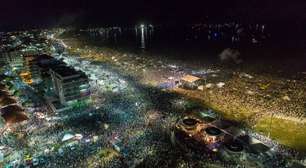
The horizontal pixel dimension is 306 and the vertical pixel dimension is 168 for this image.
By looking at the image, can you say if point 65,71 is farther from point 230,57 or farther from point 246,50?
point 246,50

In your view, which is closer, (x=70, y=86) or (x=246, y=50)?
(x=70, y=86)

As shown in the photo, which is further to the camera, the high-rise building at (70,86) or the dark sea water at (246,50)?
the dark sea water at (246,50)

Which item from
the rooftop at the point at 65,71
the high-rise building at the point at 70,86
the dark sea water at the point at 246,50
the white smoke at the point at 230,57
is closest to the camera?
the high-rise building at the point at 70,86

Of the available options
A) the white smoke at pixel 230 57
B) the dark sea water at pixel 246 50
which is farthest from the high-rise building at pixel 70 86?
the white smoke at pixel 230 57

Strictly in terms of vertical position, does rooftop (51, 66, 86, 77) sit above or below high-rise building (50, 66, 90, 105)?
above

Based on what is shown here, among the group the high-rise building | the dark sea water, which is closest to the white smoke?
the dark sea water

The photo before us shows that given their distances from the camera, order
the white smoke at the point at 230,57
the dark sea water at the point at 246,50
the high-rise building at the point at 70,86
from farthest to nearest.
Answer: the white smoke at the point at 230,57, the dark sea water at the point at 246,50, the high-rise building at the point at 70,86

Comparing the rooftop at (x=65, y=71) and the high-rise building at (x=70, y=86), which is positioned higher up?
the rooftop at (x=65, y=71)

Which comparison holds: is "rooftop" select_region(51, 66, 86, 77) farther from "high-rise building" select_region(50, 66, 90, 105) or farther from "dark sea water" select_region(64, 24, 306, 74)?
"dark sea water" select_region(64, 24, 306, 74)

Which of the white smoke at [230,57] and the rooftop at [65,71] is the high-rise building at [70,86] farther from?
the white smoke at [230,57]

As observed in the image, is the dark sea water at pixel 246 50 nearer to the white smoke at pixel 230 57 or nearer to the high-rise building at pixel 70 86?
the white smoke at pixel 230 57

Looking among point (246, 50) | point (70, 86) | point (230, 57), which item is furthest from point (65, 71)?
point (246, 50)
